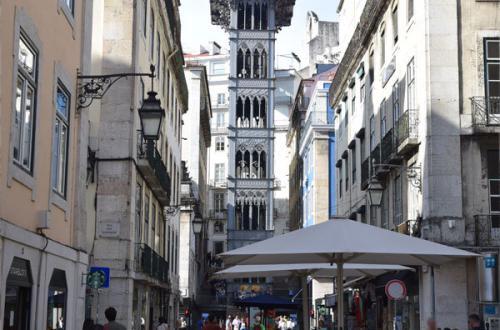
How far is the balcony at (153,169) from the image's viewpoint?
24391 millimetres

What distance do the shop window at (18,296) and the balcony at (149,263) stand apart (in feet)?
40.4

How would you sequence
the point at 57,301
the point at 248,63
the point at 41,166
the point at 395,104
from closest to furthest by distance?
the point at 41,166 → the point at 57,301 → the point at 395,104 → the point at 248,63

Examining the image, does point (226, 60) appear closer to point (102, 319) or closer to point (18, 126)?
point (102, 319)

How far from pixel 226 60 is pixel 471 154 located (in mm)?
74558

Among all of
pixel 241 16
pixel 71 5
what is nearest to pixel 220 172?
pixel 241 16

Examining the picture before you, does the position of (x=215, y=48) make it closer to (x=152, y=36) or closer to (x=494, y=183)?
(x=152, y=36)

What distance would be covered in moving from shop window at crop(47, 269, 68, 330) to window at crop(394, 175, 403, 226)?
14.9 metres

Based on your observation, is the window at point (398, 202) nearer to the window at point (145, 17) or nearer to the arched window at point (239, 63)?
the window at point (145, 17)

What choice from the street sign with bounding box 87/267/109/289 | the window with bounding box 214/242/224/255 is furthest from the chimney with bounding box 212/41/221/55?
the street sign with bounding box 87/267/109/289

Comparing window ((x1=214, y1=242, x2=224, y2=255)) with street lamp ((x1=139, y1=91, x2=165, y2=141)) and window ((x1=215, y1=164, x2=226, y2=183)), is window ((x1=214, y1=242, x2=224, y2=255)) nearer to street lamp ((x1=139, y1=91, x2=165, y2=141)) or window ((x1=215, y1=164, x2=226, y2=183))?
window ((x1=215, y1=164, x2=226, y2=183))

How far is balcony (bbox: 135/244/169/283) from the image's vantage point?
25.1 metres

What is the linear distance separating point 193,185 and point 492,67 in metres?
36.3

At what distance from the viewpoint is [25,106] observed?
11.8 metres

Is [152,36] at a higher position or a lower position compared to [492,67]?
higher
